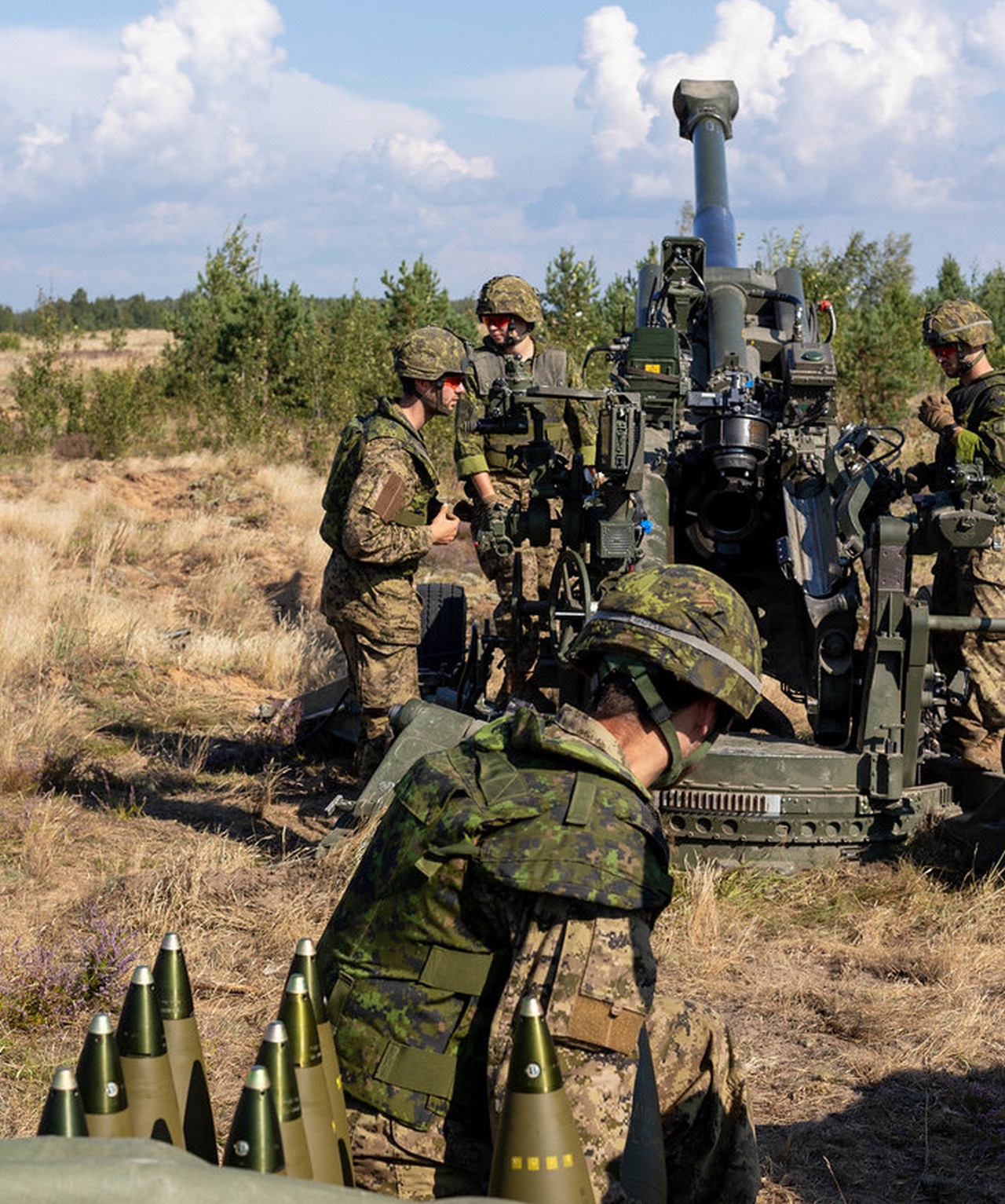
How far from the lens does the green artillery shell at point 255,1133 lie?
94.5 inches

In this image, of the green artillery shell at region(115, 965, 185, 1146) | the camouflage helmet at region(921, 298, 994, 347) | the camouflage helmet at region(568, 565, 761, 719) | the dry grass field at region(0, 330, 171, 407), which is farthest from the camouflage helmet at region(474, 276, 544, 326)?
the dry grass field at region(0, 330, 171, 407)

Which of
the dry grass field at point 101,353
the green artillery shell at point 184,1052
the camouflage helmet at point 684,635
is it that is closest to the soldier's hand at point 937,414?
the camouflage helmet at point 684,635

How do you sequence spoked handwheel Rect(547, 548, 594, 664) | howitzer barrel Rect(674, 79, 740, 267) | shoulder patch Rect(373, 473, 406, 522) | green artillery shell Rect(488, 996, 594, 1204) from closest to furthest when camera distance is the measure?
green artillery shell Rect(488, 996, 594, 1204)
spoked handwheel Rect(547, 548, 594, 664)
shoulder patch Rect(373, 473, 406, 522)
howitzer barrel Rect(674, 79, 740, 267)

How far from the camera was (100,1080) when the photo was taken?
8.48ft

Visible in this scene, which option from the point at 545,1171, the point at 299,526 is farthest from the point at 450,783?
the point at 299,526

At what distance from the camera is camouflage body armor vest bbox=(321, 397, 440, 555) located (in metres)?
6.83

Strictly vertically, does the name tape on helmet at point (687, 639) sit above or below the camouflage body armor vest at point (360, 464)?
below

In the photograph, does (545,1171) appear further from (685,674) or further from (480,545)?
(480,545)

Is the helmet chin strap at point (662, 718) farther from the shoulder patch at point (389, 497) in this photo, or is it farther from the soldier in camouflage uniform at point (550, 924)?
the shoulder patch at point (389, 497)

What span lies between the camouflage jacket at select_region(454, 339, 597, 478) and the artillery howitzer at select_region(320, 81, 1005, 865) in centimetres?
81

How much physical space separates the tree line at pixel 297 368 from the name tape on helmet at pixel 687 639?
12783 millimetres

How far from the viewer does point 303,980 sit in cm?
277

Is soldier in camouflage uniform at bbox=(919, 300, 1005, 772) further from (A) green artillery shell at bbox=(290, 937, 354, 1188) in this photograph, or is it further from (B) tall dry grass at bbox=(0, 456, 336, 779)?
(A) green artillery shell at bbox=(290, 937, 354, 1188)

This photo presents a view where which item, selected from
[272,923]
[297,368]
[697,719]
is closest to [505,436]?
[272,923]
